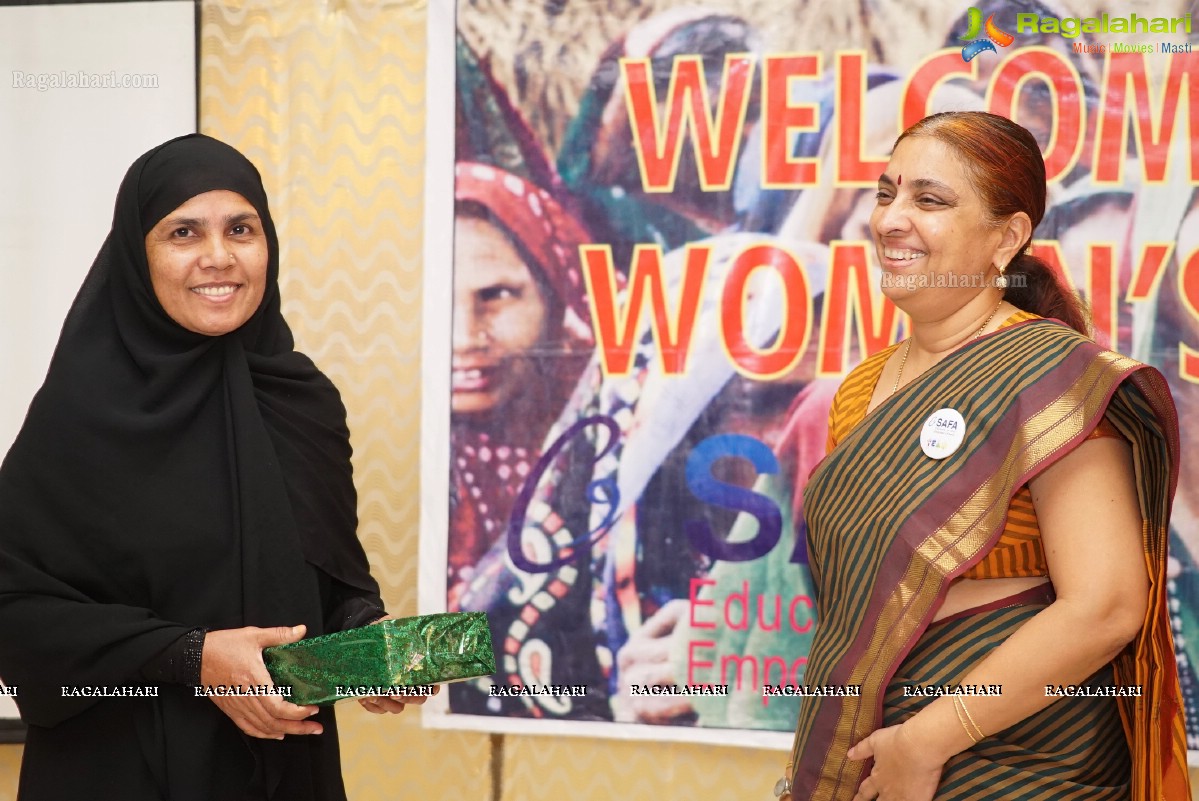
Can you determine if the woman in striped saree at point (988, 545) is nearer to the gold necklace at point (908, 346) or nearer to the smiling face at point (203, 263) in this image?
the gold necklace at point (908, 346)

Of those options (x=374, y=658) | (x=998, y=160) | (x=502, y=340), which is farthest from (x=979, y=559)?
(x=502, y=340)

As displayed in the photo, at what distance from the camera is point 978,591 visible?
1.35 m

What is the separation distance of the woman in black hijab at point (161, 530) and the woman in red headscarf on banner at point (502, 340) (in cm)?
75

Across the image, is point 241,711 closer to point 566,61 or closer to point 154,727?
point 154,727

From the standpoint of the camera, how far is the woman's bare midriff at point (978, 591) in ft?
4.36

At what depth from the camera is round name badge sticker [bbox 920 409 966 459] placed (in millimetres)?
1351

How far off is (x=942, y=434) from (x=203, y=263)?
39.2 inches

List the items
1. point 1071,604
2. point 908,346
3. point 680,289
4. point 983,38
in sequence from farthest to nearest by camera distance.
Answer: point 680,289 → point 983,38 → point 908,346 → point 1071,604

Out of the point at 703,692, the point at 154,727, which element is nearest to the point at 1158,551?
the point at 703,692

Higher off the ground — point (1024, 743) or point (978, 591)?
point (978, 591)

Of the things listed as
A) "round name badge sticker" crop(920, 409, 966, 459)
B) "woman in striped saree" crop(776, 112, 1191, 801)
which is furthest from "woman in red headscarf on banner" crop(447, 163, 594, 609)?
"round name badge sticker" crop(920, 409, 966, 459)

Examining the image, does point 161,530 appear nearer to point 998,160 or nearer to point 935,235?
point 935,235

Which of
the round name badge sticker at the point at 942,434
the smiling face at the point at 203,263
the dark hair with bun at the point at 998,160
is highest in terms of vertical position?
the dark hair with bun at the point at 998,160

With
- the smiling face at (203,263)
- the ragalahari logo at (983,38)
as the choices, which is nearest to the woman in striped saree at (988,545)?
the ragalahari logo at (983,38)
